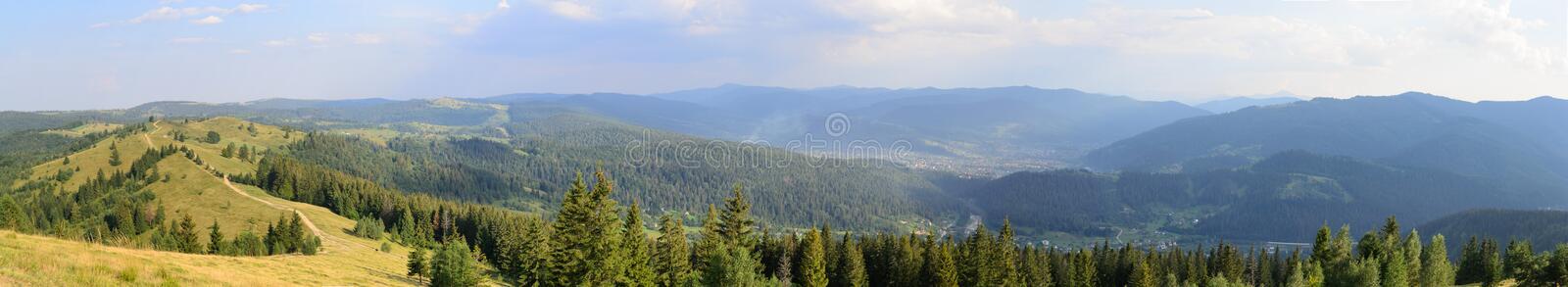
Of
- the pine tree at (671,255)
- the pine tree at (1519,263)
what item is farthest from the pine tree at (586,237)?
the pine tree at (1519,263)

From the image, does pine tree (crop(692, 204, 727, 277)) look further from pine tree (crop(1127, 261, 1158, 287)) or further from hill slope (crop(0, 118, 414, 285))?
pine tree (crop(1127, 261, 1158, 287))

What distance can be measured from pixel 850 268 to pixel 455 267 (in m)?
39.7

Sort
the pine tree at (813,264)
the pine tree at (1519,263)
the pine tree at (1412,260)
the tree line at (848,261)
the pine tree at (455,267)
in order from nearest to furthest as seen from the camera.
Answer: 1. the tree line at (848,261)
2. the pine tree at (455,267)
3. the pine tree at (813,264)
4. the pine tree at (1519,263)
5. the pine tree at (1412,260)

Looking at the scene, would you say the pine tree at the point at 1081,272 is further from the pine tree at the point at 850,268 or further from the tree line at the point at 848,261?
the pine tree at the point at 850,268

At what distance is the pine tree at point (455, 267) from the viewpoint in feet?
209

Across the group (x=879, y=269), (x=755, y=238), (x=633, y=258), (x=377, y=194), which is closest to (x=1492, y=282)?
(x=879, y=269)

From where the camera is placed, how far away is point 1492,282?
79.8 metres

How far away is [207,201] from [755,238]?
103 meters

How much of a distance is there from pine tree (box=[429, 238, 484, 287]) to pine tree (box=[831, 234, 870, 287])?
37823 millimetres

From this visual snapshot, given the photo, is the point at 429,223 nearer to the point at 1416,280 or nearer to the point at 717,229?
the point at 717,229

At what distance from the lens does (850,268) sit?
76.2 m

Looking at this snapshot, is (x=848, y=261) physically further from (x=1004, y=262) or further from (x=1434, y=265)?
(x=1434, y=265)

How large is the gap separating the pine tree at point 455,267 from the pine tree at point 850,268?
37823 millimetres

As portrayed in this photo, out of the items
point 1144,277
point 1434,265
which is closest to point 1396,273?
point 1434,265
